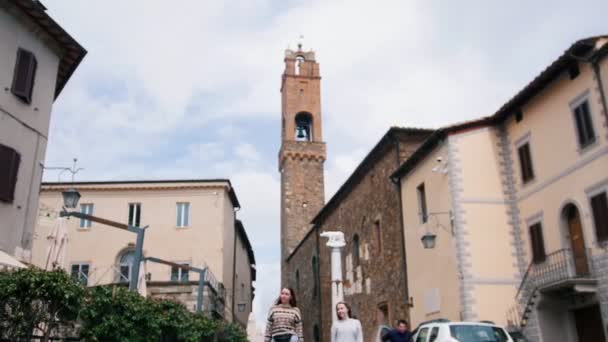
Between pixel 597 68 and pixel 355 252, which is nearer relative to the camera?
pixel 597 68

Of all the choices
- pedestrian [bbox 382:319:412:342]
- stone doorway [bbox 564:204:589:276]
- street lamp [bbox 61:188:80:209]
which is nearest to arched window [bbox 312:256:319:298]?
stone doorway [bbox 564:204:589:276]

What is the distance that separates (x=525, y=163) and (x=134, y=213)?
20162 mm

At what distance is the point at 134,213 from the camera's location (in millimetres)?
30109

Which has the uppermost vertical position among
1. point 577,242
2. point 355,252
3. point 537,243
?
point 355,252

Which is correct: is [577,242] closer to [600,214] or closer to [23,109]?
[600,214]

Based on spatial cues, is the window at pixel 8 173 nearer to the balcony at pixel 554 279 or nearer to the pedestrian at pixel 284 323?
the pedestrian at pixel 284 323

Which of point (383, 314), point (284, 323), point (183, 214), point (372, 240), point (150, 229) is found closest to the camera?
point (284, 323)

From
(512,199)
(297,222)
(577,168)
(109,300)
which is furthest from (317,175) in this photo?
(109,300)

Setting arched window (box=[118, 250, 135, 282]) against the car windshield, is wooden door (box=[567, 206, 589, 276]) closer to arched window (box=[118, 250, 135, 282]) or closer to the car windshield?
the car windshield

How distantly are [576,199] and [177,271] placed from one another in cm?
2014

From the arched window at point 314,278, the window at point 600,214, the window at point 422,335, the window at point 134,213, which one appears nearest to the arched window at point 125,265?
the window at point 134,213

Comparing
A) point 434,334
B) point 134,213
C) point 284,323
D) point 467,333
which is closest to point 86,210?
point 134,213

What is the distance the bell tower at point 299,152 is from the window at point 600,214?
3086cm

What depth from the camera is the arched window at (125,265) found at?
28.9 m
